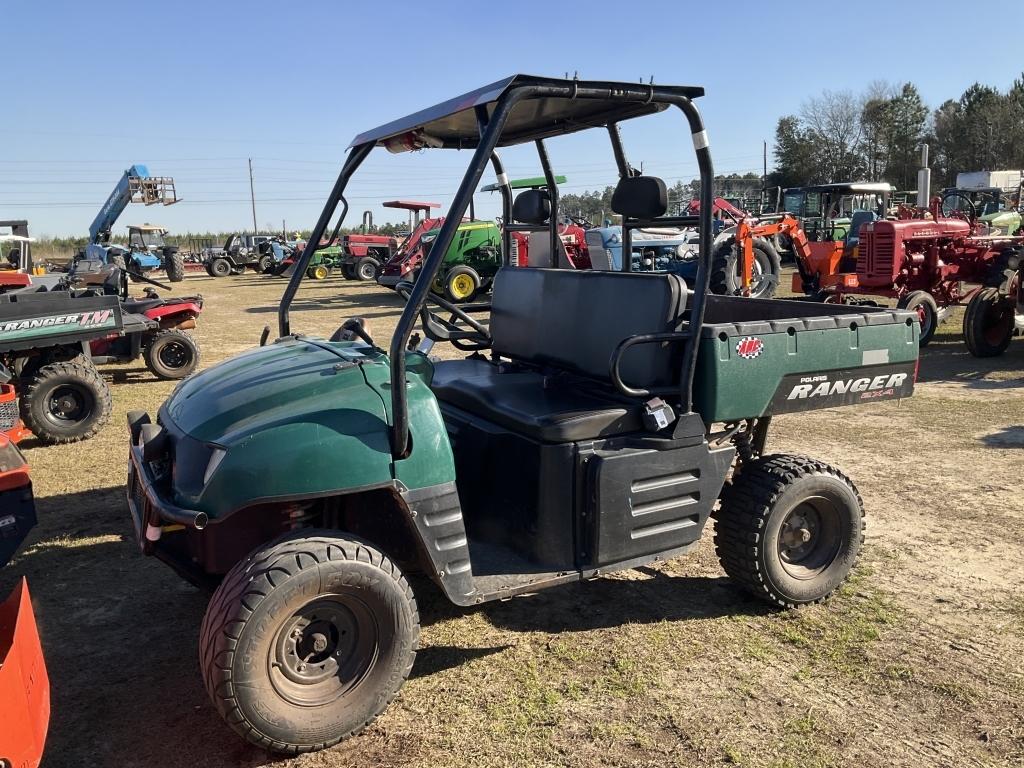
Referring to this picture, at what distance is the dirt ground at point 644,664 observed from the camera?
275 centimetres

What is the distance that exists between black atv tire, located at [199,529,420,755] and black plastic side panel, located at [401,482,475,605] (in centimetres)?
16

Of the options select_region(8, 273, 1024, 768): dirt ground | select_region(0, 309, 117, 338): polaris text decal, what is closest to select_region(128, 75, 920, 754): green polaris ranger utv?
select_region(8, 273, 1024, 768): dirt ground

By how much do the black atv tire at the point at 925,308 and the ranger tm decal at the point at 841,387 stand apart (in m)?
7.08

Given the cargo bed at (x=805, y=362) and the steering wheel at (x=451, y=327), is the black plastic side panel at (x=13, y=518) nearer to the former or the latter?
the steering wheel at (x=451, y=327)

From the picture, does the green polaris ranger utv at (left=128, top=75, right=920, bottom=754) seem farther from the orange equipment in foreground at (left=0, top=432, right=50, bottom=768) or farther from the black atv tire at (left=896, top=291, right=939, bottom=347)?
the black atv tire at (left=896, top=291, right=939, bottom=347)

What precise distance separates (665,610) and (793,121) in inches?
1983

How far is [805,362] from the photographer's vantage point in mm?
3600

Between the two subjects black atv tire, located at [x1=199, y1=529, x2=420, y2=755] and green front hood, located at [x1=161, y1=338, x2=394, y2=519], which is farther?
green front hood, located at [x1=161, y1=338, x2=394, y2=519]

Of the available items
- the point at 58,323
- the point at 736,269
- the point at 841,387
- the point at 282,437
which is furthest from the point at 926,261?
the point at 282,437

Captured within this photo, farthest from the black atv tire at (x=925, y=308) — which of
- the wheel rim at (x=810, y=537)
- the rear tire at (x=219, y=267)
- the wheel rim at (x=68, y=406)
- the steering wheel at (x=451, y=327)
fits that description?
the rear tire at (x=219, y=267)

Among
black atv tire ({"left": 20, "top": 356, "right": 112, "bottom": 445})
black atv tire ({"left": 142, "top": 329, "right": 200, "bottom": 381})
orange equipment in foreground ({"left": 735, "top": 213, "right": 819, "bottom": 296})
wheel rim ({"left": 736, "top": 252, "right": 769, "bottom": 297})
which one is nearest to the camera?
black atv tire ({"left": 20, "top": 356, "right": 112, "bottom": 445})

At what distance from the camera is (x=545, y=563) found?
10.6ft

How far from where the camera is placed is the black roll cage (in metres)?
2.72

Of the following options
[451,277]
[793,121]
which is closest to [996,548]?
[451,277]
